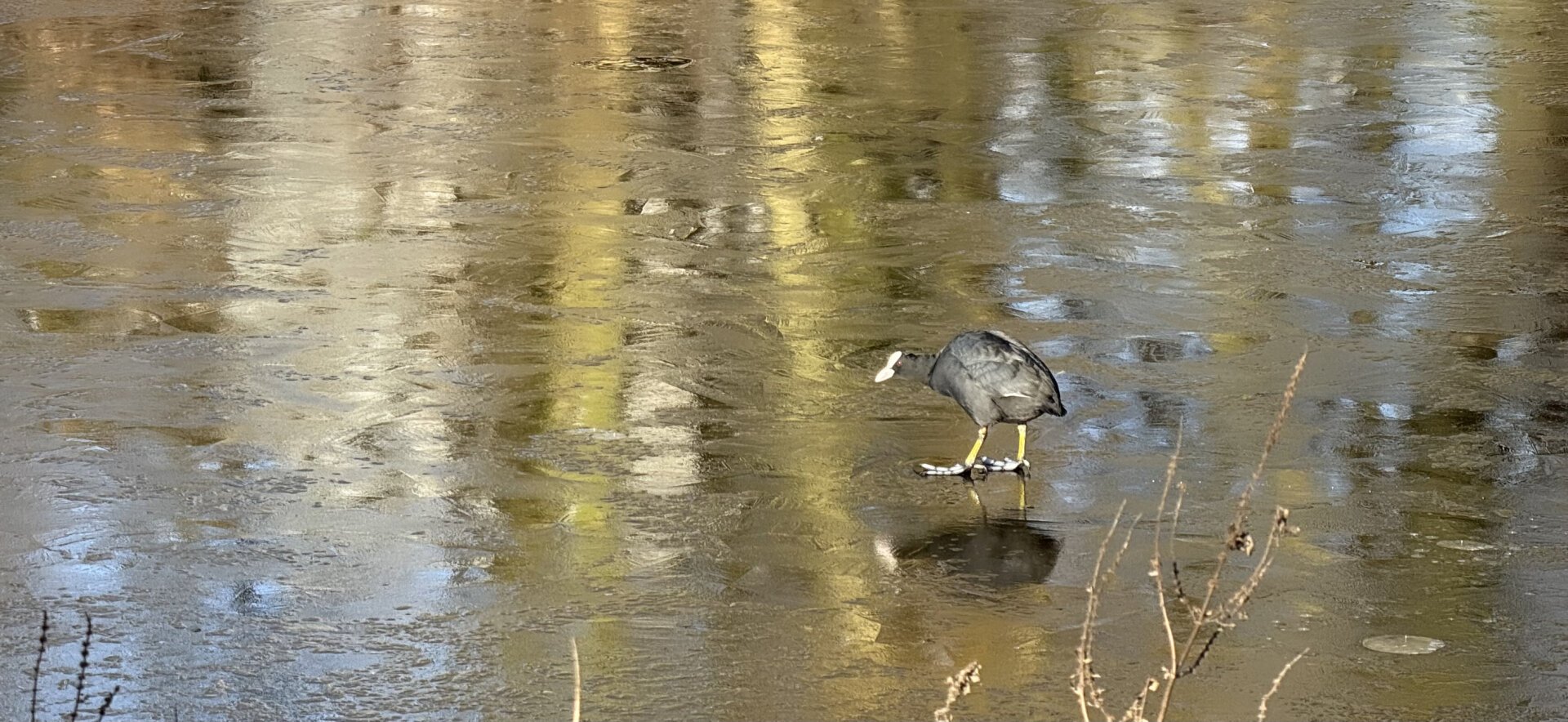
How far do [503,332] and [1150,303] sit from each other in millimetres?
3233

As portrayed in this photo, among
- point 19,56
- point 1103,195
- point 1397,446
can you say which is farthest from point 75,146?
point 1397,446

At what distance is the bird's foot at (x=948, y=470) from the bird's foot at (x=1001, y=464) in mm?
71

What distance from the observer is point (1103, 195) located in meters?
13.1

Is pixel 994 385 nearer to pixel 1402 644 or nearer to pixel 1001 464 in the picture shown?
pixel 1001 464

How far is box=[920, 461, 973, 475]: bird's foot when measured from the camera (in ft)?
25.8

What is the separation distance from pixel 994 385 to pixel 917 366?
55 cm

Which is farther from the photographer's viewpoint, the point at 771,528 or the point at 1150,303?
the point at 1150,303

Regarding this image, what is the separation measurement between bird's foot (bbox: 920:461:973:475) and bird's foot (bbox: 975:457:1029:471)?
7 cm

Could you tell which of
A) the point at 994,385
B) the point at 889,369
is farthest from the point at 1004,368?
the point at 889,369

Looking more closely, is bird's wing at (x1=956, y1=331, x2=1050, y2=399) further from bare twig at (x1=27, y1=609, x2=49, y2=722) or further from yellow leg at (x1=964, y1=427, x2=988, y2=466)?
bare twig at (x1=27, y1=609, x2=49, y2=722)

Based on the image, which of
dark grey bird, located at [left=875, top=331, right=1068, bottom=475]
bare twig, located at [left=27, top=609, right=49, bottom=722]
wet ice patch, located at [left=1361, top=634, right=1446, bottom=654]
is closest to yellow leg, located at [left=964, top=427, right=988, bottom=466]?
dark grey bird, located at [left=875, top=331, right=1068, bottom=475]

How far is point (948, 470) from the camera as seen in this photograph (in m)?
7.90

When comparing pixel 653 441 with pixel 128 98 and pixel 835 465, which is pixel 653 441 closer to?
pixel 835 465

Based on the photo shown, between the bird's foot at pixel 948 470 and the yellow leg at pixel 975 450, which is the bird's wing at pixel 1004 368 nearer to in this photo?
the yellow leg at pixel 975 450
